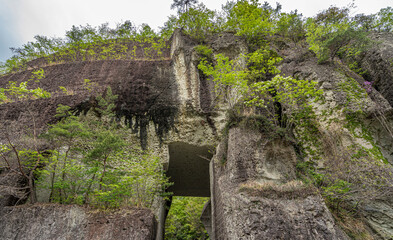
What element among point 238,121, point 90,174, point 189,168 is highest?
point 238,121

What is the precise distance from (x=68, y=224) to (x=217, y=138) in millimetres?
5378

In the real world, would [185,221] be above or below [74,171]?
below

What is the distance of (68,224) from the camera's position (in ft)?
16.9

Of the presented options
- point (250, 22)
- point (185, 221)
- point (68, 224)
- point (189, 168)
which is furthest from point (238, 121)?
point (185, 221)

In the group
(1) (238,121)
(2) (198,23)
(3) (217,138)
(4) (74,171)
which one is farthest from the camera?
(2) (198,23)

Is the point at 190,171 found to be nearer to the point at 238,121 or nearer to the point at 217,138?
the point at 217,138

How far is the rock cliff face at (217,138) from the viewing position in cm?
500

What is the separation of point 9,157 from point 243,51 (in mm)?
9691

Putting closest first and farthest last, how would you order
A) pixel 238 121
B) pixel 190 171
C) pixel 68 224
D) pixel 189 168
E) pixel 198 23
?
1. pixel 68 224
2. pixel 238 121
3. pixel 189 168
4. pixel 190 171
5. pixel 198 23

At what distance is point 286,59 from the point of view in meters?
9.92

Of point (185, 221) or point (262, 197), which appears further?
point (185, 221)

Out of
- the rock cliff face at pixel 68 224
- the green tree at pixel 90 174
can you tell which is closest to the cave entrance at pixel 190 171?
the green tree at pixel 90 174

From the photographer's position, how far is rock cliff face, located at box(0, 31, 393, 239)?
5.00 metres

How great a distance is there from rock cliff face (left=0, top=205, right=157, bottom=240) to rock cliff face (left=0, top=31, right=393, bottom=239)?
22 mm
